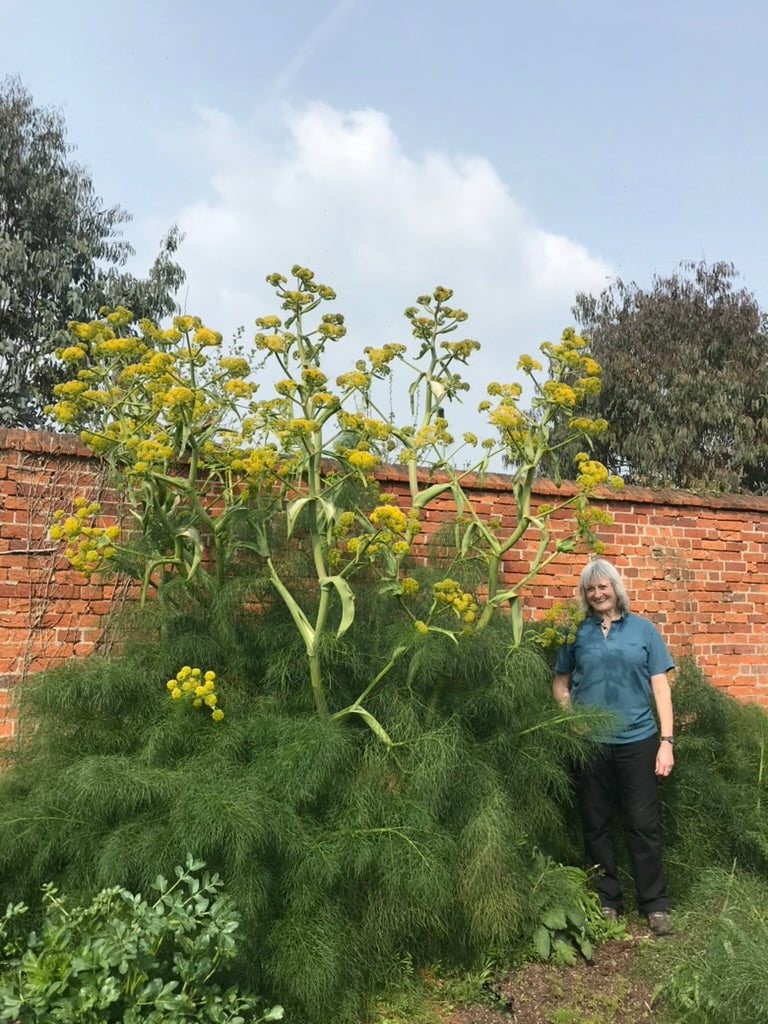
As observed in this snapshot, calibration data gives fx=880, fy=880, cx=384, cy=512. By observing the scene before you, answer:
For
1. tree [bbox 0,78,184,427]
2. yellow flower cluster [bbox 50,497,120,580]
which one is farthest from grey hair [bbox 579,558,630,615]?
tree [bbox 0,78,184,427]

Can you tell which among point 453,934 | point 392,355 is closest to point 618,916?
point 453,934

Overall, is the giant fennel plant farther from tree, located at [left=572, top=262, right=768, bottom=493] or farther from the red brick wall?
tree, located at [left=572, top=262, right=768, bottom=493]

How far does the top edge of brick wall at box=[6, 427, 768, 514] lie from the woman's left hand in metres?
1.28

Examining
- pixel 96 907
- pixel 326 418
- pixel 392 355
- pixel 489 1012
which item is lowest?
pixel 489 1012

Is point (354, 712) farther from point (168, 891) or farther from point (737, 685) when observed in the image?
point (737, 685)

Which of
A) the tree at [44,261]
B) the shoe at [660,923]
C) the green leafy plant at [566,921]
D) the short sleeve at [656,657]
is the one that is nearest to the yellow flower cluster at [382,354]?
the short sleeve at [656,657]

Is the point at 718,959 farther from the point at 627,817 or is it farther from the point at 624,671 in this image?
the point at 624,671

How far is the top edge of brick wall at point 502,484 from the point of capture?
4762mm

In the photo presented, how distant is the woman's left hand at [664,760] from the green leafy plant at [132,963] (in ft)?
7.23

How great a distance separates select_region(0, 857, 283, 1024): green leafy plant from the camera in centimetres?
262

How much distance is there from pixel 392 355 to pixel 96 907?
266cm

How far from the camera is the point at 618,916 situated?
4.31m

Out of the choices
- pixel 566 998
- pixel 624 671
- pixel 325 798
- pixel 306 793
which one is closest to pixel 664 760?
pixel 624 671

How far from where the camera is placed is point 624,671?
174 inches
